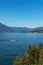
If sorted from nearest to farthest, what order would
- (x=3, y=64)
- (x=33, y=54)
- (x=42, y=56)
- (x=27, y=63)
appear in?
(x=42, y=56)
(x=27, y=63)
(x=33, y=54)
(x=3, y=64)

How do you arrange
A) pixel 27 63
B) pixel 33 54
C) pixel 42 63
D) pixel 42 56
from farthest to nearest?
pixel 33 54 → pixel 27 63 → pixel 42 56 → pixel 42 63

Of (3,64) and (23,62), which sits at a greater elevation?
(23,62)

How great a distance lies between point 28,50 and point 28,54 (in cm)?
26

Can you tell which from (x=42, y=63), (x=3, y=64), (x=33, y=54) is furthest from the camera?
(x=3, y=64)

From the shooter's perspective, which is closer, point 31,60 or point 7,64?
point 31,60

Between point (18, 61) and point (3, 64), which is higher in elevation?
point (18, 61)

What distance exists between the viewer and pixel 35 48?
1373cm

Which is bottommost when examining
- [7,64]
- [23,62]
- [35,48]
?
[7,64]

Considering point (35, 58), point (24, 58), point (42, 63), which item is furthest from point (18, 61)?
point (42, 63)

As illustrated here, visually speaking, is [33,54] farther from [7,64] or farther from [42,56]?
[7,64]

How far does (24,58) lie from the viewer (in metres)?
13.6

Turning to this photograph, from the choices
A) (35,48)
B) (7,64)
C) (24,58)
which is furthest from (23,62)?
(7,64)

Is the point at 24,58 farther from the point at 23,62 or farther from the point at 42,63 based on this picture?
the point at 42,63

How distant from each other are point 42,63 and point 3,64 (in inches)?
937
